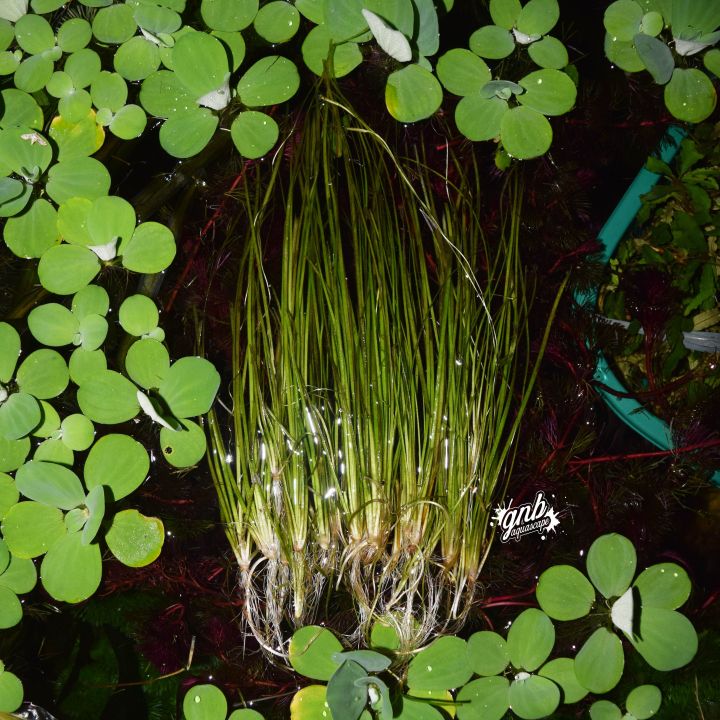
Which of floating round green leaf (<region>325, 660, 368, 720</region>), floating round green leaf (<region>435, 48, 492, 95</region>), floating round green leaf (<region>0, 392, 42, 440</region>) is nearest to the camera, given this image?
floating round green leaf (<region>325, 660, 368, 720</region>)

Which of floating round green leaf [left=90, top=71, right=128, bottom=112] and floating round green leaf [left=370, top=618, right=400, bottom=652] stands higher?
floating round green leaf [left=90, top=71, right=128, bottom=112]

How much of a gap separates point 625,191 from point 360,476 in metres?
1.05

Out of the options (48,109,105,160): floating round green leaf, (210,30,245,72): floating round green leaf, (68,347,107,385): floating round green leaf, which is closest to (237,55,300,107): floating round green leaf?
(210,30,245,72): floating round green leaf

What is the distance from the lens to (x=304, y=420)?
1315mm

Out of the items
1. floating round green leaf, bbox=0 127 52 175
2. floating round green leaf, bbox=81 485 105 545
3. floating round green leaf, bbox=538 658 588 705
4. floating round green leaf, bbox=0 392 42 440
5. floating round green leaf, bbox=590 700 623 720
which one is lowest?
floating round green leaf, bbox=590 700 623 720

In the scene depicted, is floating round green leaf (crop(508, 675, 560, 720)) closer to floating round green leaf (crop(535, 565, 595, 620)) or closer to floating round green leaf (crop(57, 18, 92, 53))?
floating round green leaf (crop(535, 565, 595, 620))

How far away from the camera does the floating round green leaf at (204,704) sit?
4.31 feet

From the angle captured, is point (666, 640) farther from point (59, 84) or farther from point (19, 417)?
point (59, 84)

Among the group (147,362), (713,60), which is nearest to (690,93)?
(713,60)

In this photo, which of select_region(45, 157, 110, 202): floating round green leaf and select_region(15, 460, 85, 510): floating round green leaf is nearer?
select_region(15, 460, 85, 510): floating round green leaf

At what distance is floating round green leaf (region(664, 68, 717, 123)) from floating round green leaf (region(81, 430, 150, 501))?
1.53 metres

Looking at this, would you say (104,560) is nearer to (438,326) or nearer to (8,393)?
(8,393)

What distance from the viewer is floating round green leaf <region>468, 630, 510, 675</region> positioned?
1.31m

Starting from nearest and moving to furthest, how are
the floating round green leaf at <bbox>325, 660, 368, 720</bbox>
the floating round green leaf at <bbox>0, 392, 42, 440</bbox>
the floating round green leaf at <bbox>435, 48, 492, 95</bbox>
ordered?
1. the floating round green leaf at <bbox>325, 660, 368, 720</bbox>
2. the floating round green leaf at <bbox>0, 392, 42, 440</bbox>
3. the floating round green leaf at <bbox>435, 48, 492, 95</bbox>
